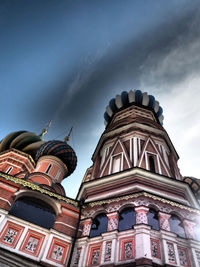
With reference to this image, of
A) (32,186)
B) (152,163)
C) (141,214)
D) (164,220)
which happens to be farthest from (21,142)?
(164,220)

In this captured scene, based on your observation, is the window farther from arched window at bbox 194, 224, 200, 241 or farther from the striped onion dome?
the striped onion dome

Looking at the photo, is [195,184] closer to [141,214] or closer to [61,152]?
[61,152]

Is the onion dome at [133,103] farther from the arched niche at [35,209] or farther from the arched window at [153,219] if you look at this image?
the arched window at [153,219]

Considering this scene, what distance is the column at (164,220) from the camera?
324 inches

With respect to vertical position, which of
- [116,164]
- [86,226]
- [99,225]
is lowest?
[86,226]

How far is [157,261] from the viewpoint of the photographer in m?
7.05

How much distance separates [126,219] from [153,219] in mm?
913

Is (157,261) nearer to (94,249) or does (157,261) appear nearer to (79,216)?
(94,249)

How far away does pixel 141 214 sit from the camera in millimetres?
8453

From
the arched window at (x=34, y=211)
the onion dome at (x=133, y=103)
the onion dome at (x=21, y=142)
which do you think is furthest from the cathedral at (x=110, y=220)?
the onion dome at (x=21, y=142)

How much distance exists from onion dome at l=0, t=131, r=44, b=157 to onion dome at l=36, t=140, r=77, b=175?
8.46 metres

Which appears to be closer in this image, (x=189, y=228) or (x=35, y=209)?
(x=189, y=228)

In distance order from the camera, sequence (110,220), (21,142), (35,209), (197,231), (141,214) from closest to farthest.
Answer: (141,214)
(197,231)
(110,220)
(35,209)
(21,142)

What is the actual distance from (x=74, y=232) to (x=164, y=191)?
12.9 feet
